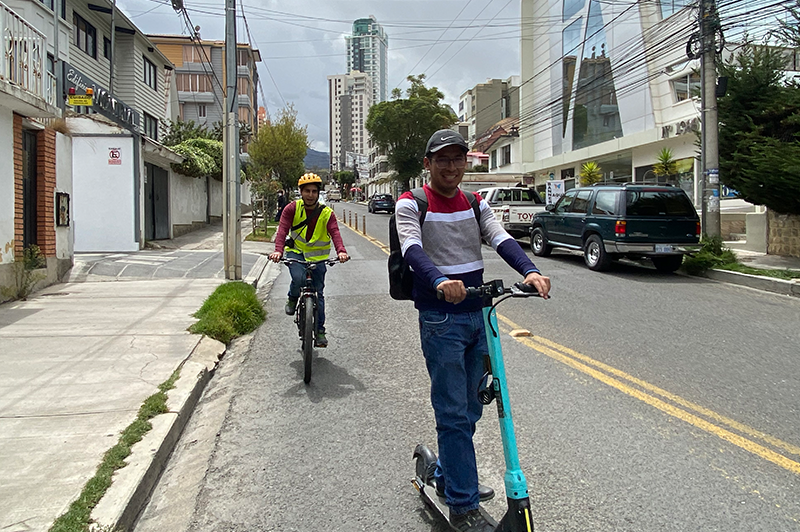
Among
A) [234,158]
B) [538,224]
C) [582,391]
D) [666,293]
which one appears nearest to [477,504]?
[582,391]

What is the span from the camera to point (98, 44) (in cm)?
2505

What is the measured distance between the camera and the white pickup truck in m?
19.8

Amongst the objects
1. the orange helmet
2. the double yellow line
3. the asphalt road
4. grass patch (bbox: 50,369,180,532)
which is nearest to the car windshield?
the asphalt road

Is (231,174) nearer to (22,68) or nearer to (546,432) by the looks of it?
(22,68)

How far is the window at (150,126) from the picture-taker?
30656mm

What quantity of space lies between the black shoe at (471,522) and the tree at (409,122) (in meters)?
54.5

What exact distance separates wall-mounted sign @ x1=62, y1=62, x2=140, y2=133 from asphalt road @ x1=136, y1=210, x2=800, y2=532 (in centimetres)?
840

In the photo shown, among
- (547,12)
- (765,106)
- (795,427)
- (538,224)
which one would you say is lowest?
(795,427)

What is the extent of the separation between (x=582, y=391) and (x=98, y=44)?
84.0ft

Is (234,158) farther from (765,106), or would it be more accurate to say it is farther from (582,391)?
(765,106)

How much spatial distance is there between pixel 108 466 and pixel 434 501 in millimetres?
1977

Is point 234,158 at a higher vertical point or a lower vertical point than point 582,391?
higher

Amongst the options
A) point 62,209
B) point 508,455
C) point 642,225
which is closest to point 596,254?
point 642,225

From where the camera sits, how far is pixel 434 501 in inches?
129
